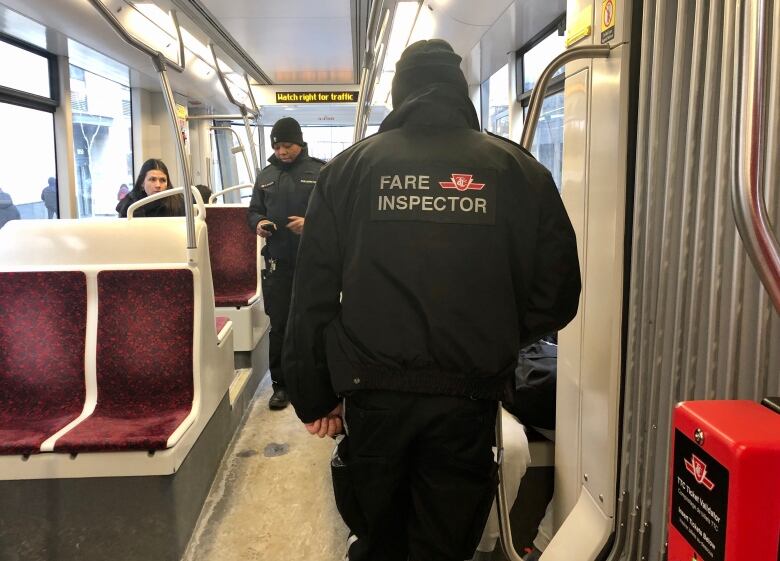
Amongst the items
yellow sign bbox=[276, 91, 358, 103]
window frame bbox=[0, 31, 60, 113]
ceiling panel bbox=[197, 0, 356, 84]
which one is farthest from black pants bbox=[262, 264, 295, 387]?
yellow sign bbox=[276, 91, 358, 103]

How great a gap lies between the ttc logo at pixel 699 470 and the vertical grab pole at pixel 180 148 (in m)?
2.04

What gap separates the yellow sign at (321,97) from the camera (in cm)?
Answer: 860

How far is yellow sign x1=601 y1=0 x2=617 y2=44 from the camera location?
1.64 m

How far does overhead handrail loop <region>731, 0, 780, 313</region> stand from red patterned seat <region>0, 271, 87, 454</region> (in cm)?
245

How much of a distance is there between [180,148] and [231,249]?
88.9 inches

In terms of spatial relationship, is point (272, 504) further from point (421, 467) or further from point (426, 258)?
point (426, 258)

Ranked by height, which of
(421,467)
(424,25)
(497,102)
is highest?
(424,25)

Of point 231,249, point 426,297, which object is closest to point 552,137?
point 231,249

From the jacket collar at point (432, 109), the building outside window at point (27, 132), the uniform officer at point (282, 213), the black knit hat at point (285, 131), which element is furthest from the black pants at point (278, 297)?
the building outside window at point (27, 132)

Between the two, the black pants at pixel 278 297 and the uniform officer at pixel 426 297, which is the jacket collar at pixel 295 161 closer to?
the black pants at pixel 278 297

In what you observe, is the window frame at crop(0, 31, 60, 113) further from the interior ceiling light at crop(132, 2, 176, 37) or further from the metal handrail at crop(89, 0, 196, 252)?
the metal handrail at crop(89, 0, 196, 252)

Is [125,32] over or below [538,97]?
over

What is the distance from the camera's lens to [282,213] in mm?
3787

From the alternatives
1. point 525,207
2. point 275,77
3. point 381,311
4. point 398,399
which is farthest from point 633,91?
point 275,77
